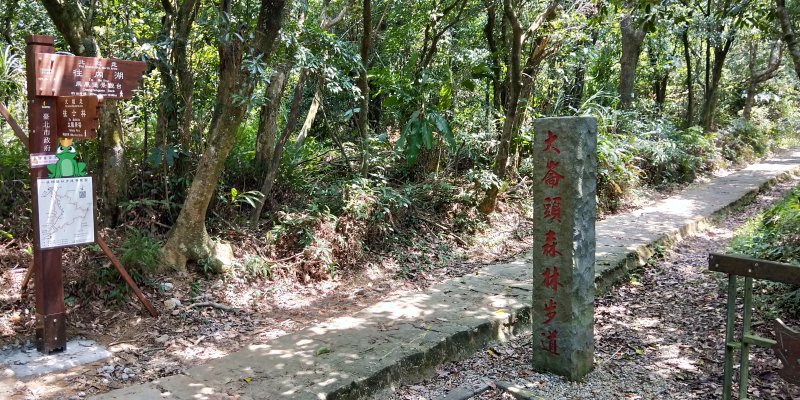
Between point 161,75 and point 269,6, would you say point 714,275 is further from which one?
point 161,75

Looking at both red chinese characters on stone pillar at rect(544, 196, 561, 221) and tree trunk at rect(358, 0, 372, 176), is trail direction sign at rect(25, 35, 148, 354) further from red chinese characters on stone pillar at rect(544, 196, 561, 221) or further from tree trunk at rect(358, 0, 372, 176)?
tree trunk at rect(358, 0, 372, 176)

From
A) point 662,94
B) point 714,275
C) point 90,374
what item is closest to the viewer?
point 90,374

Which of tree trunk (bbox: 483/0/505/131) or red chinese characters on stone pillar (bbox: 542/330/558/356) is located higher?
tree trunk (bbox: 483/0/505/131)

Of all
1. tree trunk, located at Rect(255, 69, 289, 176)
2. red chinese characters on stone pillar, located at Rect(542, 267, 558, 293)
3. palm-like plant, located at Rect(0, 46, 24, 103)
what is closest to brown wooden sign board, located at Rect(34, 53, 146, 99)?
palm-like plant, located at Rect(0, 46, 24, 103)

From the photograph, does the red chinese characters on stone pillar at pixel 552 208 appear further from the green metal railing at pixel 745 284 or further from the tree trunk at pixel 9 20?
the tree trunk at pixel 9 20

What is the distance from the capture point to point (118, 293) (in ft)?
16.2

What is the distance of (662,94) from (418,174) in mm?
12246

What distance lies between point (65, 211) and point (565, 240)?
12.1ft

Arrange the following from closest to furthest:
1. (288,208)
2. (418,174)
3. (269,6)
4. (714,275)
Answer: (269,6) → (714,275) → (288,208) → (418,174)

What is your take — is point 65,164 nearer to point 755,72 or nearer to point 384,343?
point 384,343

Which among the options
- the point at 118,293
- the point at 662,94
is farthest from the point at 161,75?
the point at 662,94

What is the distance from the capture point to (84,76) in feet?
14.3

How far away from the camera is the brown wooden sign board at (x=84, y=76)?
165 inches

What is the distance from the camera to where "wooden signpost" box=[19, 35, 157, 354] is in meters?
4.18
